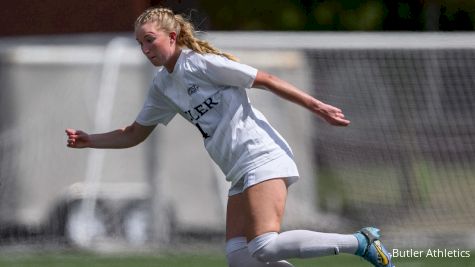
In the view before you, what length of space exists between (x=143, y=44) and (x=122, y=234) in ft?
15.8

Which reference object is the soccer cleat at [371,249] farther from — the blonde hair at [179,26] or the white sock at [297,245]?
the blonde hair at [179,26]

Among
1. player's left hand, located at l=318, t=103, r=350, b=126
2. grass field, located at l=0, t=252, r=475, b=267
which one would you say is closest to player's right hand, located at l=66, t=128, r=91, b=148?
player's left hand, located at l=318, t=103, r=350, b=126

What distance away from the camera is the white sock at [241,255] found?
646 cm

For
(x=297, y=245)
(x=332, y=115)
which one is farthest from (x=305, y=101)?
(x=297, y=245)

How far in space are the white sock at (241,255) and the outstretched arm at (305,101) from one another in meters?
0.66

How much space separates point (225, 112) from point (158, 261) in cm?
399

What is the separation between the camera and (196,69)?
6.48m

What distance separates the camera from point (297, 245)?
633 centimetres

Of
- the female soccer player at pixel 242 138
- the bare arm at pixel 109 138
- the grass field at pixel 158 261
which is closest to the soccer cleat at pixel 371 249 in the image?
the female soccer player at pixel 242 138

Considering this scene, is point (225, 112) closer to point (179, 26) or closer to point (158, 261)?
point (179, 26)

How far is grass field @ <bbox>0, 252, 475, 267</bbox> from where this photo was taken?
977 centimetres

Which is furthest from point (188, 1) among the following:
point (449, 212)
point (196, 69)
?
point (196, 69)

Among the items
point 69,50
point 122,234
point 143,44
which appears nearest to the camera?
point 143,44

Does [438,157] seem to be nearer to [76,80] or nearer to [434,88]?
[434,88]
